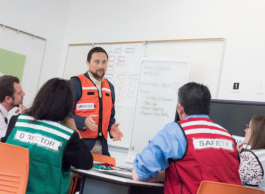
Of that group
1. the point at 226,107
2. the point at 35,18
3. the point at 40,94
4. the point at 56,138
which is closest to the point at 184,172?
the point at 56,138

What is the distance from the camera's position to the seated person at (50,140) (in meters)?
1.63

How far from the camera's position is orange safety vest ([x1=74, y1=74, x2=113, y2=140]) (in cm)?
298

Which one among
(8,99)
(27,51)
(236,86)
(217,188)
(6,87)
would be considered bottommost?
(217,188)

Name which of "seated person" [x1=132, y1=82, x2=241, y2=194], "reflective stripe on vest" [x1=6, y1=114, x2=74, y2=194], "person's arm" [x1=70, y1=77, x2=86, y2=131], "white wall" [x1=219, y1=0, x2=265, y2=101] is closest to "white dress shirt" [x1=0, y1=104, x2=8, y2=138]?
"person's arm" [x1=70, y1=77, x2=86, y2=131]

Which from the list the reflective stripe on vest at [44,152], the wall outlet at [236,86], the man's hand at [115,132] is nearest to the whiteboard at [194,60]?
the wall outlet at [236,86]

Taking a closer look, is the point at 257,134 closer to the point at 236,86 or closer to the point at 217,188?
the point at 217,188

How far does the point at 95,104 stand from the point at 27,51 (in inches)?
107

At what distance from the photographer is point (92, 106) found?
3029 mm

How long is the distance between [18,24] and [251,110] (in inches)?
156

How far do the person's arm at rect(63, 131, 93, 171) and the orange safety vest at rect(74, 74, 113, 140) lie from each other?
1.16 metres

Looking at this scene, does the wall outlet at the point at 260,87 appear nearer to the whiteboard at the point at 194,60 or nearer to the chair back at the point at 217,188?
the whiteboard at the point at 194,60

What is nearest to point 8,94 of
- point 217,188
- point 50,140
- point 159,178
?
point 50,140

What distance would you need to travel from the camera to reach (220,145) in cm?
159

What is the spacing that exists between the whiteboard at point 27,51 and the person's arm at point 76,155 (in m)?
3.62
